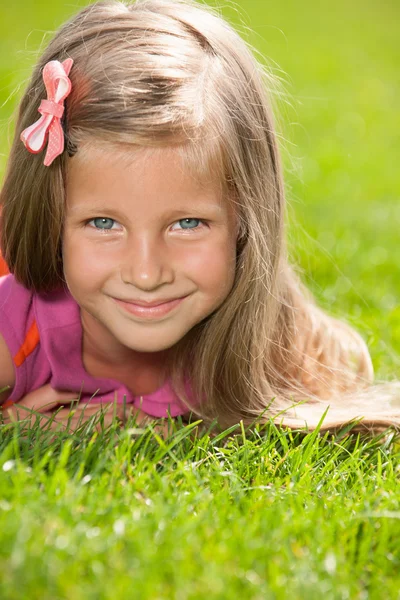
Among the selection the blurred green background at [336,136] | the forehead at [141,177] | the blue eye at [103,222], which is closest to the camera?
the forehead at [141,177]

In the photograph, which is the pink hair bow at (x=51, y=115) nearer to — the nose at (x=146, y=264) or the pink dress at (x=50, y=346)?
the nose at (x=146, y=264)

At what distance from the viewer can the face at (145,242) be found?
2.25 meters

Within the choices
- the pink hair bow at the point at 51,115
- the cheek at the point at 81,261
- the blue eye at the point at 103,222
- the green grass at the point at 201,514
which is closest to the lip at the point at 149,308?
the cheek at the point at 81,261

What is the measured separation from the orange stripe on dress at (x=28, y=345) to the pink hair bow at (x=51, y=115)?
0.63 meters

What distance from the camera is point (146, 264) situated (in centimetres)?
229

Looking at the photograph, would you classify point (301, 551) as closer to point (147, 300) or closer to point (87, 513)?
point (87, 513)

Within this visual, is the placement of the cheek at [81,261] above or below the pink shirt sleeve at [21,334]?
above

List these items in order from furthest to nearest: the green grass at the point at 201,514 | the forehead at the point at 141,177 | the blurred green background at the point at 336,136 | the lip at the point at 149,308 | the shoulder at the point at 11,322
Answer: the blurred green background at the point at 336,136, the shoulder at the point at 11,322, the lip at the point at 149,308, the forehead at the point at 141,177, the green grass at the point at 201,514

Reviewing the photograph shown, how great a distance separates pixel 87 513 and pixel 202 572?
26cm

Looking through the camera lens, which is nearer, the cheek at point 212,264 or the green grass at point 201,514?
the green grass at point 201,514

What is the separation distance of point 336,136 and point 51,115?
4.91m

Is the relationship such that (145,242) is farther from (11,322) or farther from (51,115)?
(11,322)

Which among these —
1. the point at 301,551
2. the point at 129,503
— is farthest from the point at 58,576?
the point at 301,551

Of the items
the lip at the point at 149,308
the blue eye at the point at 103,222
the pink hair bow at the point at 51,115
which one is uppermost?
the pink hair bow at the point at 51,115
